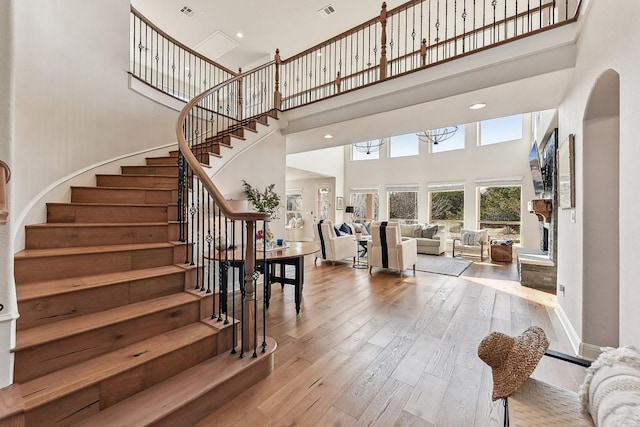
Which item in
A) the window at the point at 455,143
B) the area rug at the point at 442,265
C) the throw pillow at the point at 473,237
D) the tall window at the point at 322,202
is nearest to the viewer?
the area rug at the point at 442,265

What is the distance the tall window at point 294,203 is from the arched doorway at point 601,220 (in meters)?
9.36

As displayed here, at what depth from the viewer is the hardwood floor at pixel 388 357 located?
1.63m

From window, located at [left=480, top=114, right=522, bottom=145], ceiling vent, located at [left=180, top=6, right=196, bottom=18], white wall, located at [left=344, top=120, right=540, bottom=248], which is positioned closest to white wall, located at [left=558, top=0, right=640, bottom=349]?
white wall, located at [left=344, top=120, right=540, bottom=248]

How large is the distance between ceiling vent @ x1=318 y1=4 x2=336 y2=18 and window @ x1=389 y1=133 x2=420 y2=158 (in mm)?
4599

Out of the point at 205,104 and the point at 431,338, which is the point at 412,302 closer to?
the point at 431,338

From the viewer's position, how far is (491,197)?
783 cm

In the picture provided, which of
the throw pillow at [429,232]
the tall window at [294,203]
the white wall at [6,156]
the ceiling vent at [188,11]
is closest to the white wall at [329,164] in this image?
the tall window at [294,203]

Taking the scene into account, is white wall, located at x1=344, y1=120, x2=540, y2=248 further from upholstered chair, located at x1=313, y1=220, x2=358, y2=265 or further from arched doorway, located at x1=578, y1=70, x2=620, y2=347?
arched doorway, located at x1=578, y1=70, x2=620, y2=347

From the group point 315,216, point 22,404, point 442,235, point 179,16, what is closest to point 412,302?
point 22,404

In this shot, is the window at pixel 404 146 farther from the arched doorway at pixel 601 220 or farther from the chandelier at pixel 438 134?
the arched doorway at pixel 601 220

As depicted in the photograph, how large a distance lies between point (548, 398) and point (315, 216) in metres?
9.62

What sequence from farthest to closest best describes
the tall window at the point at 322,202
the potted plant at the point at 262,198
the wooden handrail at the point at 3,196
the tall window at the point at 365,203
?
the tall window at the point at 322,202 < the tall window at the point at 365,203 < the potted plant at the point at 262,198 < the wooden handrail at the point at 3,196

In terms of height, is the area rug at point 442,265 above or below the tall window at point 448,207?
below

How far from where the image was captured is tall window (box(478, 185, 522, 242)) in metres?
7.47
